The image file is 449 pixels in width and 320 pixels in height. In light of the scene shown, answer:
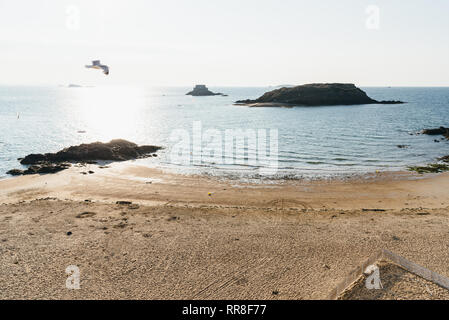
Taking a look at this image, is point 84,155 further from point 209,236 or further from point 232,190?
point 209,236

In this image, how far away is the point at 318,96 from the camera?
378 ft

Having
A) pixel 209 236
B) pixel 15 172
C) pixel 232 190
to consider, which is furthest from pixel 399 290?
pixel 15 172

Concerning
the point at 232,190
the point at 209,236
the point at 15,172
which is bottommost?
the point at 209,236

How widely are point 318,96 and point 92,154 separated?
96.8 meters

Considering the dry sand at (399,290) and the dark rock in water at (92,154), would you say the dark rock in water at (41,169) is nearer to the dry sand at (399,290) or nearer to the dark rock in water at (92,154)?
the dark rock in water at (92,154)

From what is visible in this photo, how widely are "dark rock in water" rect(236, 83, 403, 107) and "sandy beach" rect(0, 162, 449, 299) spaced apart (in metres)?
92.2

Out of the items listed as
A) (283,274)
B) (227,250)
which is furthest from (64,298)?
(283,274)

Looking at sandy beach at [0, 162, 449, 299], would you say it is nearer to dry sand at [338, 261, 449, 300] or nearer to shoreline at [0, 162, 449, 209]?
shoreline at [0, 162, 449, 209]

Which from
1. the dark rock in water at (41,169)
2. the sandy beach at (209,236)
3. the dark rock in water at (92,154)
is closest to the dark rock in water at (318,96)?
the dark rock in water at (92,154)

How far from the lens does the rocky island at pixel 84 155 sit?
33.1m

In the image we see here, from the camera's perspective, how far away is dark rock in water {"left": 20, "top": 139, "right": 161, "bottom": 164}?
3547cm

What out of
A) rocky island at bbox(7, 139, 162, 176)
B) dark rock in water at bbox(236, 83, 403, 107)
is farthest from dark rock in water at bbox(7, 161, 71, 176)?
dark rock in water at bbox(236, 83, 403, 107)

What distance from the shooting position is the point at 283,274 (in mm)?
12312
